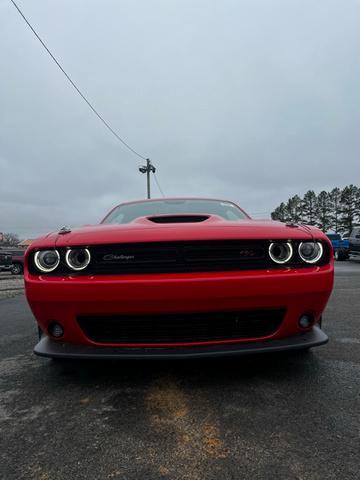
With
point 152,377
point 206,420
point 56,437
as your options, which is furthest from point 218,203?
point 56,437

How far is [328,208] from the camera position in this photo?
64.6 m

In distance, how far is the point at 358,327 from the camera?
3756 mm

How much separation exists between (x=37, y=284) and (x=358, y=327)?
316cm

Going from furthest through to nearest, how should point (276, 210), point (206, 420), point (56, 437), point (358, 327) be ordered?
point (276, 210) < point (358, 327) < point (206, 420) < point (56, 437)

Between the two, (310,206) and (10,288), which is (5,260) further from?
(310,206)

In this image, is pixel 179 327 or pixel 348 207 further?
pixel 348 207

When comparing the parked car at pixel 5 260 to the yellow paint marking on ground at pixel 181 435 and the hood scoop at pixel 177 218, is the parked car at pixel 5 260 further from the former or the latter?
the yellow paint marking on ground at pixel 181 435

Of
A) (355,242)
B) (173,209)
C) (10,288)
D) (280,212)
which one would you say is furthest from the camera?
(280,212)

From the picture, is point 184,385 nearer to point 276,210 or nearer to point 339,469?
point 339,469

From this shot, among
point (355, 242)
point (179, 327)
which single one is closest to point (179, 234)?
point (179, 327)

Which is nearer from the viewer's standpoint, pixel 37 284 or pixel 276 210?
pixel 37 284

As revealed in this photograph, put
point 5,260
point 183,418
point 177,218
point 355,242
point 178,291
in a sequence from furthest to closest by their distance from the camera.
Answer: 1. point 5,260
2. point 355,242
3. point 177,218
4. point 178,291
5. point 183,418

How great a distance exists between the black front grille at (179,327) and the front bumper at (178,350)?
6 centimetres

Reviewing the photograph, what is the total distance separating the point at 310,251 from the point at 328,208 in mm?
67491
